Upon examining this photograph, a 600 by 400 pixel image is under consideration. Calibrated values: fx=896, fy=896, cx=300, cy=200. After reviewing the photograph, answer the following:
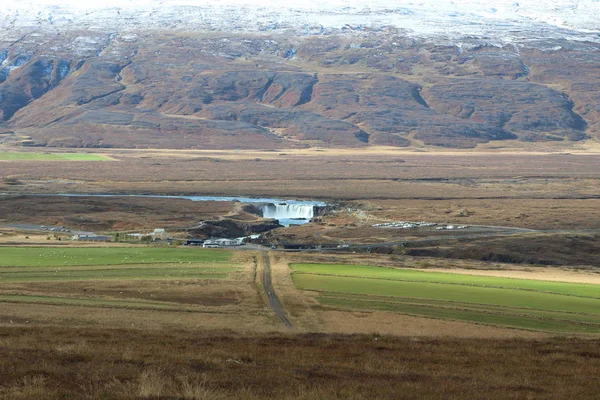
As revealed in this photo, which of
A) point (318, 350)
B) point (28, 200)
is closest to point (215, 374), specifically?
point (318, 350)

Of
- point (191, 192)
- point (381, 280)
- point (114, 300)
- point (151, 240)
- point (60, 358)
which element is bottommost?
point (191, 192)

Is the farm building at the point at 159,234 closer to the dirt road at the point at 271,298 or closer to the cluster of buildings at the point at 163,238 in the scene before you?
the cluster of buildings at the point at 163,238

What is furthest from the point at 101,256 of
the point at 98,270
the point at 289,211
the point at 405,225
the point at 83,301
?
the point at 289,211

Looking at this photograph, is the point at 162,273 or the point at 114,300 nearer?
the point at 114,300

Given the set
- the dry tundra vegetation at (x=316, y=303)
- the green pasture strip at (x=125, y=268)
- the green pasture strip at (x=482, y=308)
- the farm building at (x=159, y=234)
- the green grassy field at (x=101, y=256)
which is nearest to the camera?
the dry tundra vegetation at (x=316, y=303)

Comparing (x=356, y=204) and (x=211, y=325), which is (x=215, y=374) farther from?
(x=356, y=204)

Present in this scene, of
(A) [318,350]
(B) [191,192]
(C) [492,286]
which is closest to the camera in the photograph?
(A) [318,350]

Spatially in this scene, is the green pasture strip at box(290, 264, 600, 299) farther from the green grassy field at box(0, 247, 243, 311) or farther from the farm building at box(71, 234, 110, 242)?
the farm building at box(71, 234, 110, 242)

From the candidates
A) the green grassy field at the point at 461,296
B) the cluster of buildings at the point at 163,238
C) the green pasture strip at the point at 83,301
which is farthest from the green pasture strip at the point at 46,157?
the green pasture strip at the point at 83,301
